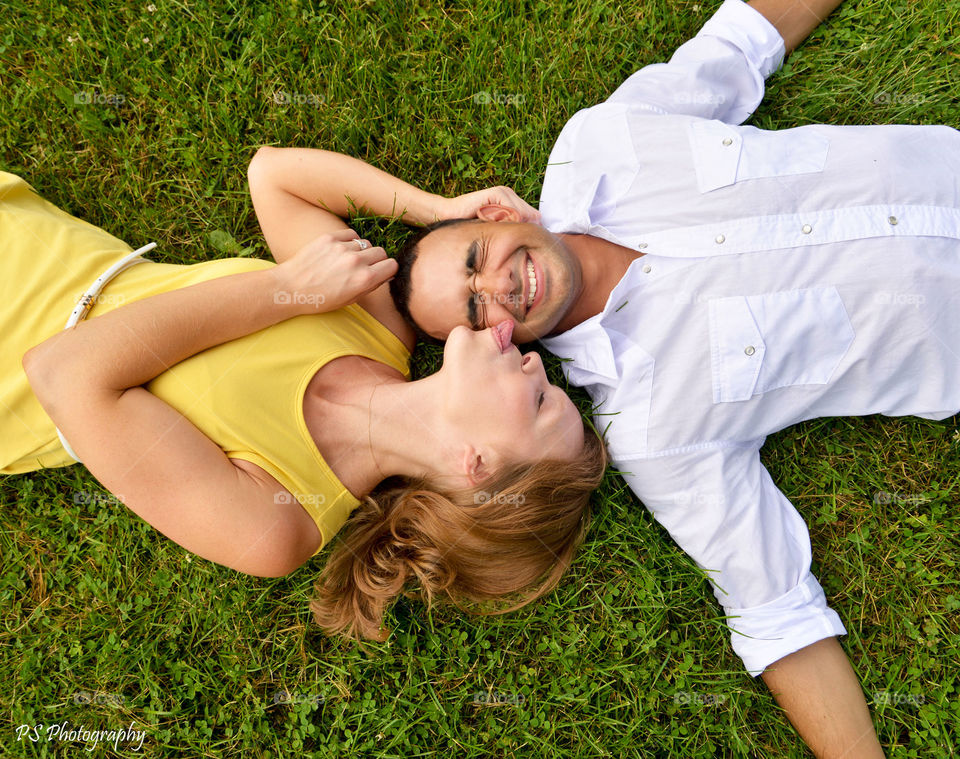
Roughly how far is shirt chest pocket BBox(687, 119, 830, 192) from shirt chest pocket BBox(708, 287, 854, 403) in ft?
1.87

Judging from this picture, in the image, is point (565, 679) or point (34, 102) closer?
point (565, 679)

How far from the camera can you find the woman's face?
104 inches

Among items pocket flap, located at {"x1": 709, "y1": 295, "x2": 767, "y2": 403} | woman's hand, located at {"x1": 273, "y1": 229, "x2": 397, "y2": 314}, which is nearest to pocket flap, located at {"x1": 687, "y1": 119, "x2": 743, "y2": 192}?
pocket flap, located at {"x1": 709, "y1": 295, "x2": 767, "y2": 403}

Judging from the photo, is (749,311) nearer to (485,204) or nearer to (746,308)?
(746,308)

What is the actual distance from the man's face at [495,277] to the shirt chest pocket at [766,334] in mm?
712

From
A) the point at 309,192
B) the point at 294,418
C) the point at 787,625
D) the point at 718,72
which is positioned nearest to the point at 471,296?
the point at 294,418

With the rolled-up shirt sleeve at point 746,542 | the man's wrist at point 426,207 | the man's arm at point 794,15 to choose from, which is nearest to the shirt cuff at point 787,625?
the rolled-up shirt sleeve at point 746,542

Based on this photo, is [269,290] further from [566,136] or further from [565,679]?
[565,679]

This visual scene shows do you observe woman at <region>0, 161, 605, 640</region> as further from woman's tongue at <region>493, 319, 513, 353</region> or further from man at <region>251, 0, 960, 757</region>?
man at <region>251, 0, 960, 757</region>

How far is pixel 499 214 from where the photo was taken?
3193 mm

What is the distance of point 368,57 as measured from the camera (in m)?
3.62

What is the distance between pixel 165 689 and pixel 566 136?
363cm

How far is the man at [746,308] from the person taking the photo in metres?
2.85

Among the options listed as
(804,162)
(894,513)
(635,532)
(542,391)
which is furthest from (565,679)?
(804,162)
